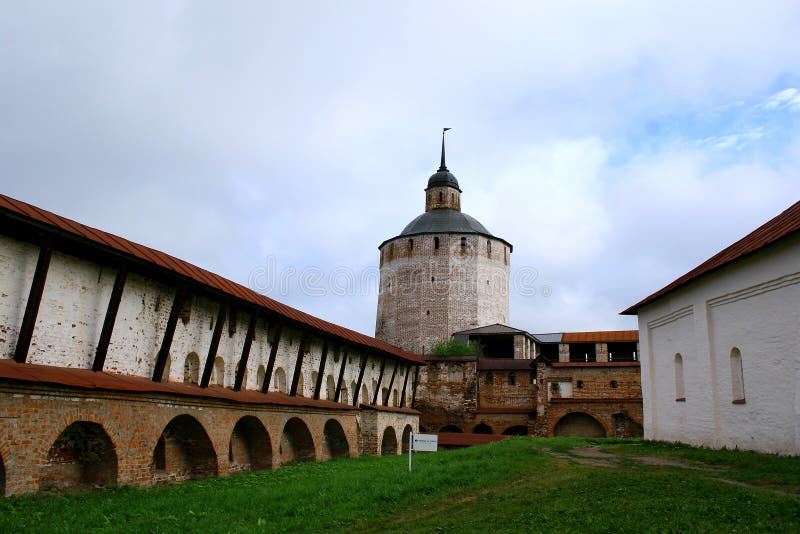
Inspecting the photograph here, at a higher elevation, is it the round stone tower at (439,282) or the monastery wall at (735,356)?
the round stone tower at (439,282)

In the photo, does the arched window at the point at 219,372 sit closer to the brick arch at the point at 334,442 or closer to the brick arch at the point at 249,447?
the brick arch at the point at 249,447

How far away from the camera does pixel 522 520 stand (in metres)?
8.50

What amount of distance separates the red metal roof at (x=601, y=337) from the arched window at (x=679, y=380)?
2200 cm

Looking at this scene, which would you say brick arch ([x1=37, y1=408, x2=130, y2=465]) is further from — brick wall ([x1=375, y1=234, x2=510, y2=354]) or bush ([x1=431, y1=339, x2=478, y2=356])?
brick wall ([x1=375, y1=234, x2=510, y2=354])

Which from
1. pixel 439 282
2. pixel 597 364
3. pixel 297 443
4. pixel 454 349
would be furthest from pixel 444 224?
pixel 297 443

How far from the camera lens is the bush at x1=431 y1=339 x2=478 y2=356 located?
131 ft

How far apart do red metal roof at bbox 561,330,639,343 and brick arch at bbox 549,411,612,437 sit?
7.90 m

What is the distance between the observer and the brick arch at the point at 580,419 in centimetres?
3262

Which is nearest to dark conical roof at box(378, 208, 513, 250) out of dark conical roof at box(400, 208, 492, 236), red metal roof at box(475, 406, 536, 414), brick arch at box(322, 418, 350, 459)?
dark conical roof at box(400, 208, 492, 236)

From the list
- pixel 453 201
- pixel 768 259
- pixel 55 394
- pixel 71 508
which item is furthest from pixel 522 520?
pixel 453 201

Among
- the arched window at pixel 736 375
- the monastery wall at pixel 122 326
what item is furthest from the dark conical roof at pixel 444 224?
the arched window at pixel 736 375

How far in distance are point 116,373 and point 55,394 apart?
3.02 metres

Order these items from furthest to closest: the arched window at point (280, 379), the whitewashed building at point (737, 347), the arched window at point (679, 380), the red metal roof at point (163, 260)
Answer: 1. the arched window at point (280, 379)
2. the arched window at point (679, 380)
3. the whitewashed building at point (737, 347)
4. the red metal roof at point (163, 260)

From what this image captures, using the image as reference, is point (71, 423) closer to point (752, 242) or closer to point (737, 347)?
point (737, 347)
